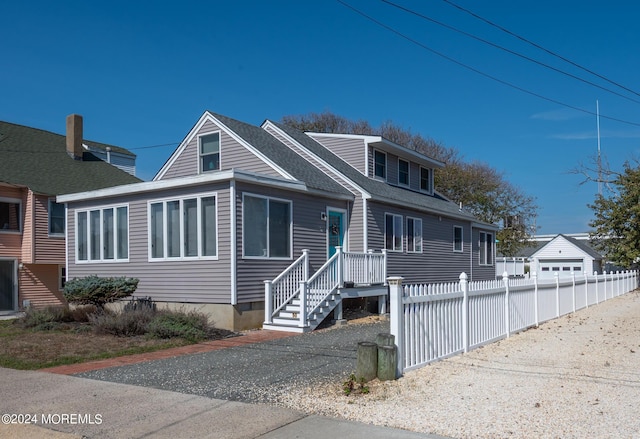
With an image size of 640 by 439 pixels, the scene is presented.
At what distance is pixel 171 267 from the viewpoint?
15.3 meters

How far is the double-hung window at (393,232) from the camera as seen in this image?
19328 mm

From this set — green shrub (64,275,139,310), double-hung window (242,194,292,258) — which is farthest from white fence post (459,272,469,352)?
green shrub (64,275,139,310)

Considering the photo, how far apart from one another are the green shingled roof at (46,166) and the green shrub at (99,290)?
9.21 meters

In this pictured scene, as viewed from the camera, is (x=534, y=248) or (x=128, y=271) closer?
(x=128, y=271)

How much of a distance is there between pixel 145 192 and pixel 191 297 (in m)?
3.23

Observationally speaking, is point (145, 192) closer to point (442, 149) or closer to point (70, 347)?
point (70, 347)

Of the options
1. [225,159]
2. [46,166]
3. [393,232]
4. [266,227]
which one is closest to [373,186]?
[393,232]

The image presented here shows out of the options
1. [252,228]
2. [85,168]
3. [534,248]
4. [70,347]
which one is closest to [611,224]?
[534,248]

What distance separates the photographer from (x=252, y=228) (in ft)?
48.0

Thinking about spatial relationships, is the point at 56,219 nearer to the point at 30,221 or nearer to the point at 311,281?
the point at 30,221

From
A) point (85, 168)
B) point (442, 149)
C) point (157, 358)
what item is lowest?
point (157, 358)

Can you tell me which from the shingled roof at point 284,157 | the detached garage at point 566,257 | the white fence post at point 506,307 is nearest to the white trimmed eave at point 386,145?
the shingled roof at point 284,157

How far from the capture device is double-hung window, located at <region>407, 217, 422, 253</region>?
819 inches

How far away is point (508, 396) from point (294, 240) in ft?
30.7
